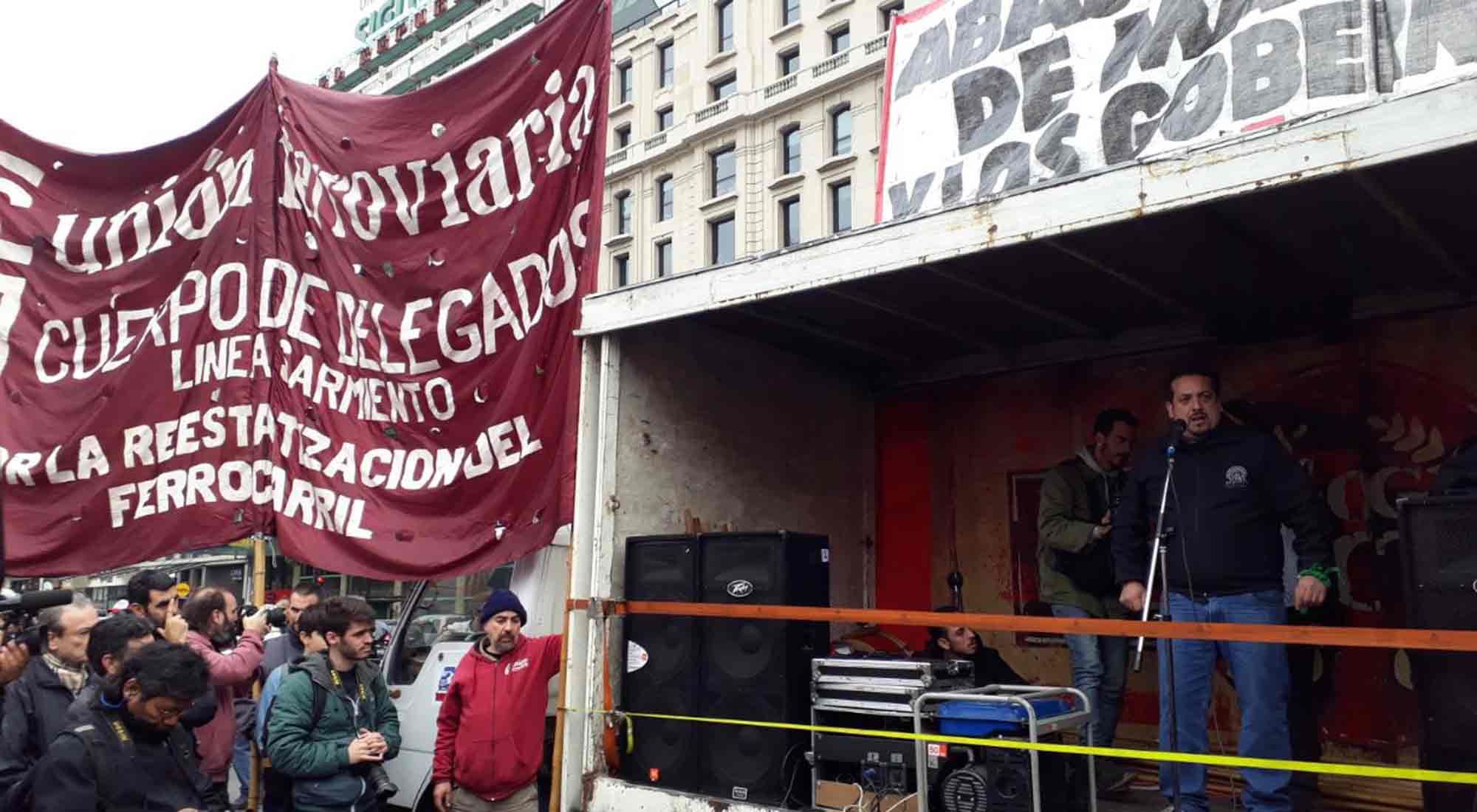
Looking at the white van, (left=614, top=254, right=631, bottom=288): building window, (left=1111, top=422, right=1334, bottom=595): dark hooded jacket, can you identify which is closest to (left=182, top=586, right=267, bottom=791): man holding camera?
the white van

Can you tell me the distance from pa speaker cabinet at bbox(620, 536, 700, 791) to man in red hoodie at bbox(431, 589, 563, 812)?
20.1 inches

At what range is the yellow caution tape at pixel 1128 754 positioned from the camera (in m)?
3.10

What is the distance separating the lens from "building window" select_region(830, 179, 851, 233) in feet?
111

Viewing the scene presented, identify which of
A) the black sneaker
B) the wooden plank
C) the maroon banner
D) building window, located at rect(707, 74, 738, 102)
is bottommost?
the black sneaker

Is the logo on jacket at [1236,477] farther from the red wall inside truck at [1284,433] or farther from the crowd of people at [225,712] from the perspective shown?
the crowd of people at [225,712]

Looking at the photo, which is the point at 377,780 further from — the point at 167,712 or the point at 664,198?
the point at 664,198

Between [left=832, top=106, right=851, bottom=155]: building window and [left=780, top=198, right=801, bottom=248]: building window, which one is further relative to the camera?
[left=780, top=198, right=801, bottom=248]: building window

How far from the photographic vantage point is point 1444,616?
353 centimetres

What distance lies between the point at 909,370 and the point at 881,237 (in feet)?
9.27

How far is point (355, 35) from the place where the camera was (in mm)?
63938

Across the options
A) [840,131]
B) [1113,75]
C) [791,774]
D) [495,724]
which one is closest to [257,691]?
[495,724]

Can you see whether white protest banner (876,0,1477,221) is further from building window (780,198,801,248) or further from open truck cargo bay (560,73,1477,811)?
building window (780,198,801,248)

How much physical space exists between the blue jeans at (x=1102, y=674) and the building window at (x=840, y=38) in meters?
32.3

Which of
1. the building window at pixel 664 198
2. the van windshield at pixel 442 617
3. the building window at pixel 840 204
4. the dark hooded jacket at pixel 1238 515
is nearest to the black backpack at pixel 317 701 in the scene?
the van windshield at pixel 442 617
